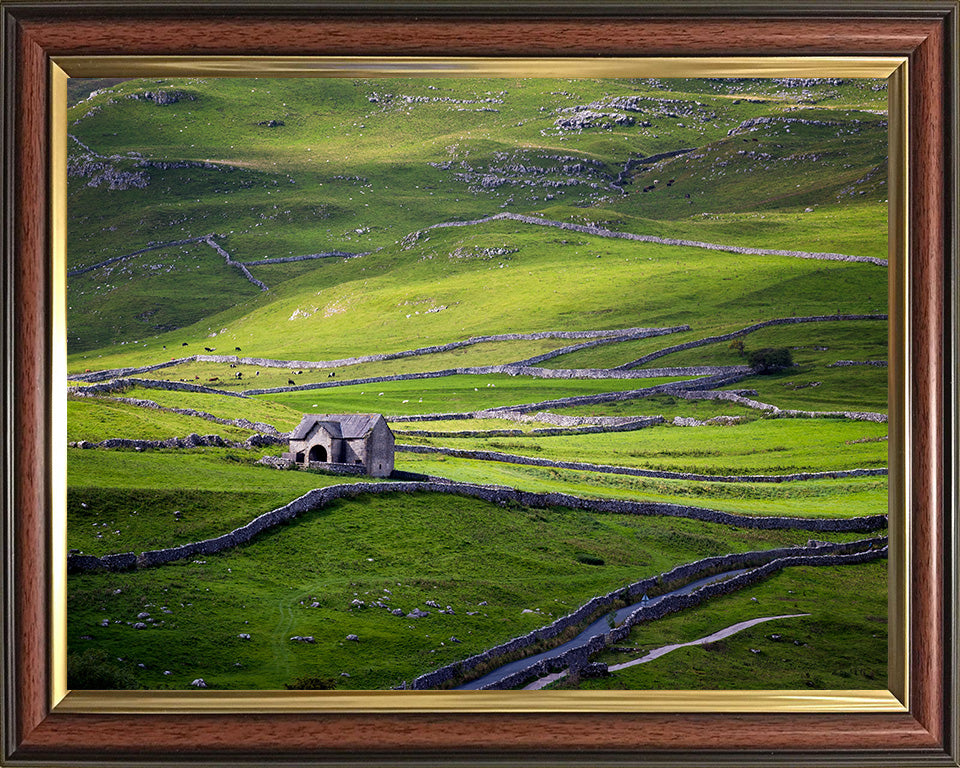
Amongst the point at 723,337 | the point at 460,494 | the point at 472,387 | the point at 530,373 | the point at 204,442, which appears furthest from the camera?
the point at 472,387

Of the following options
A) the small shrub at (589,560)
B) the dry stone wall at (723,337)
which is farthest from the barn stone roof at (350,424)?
the dry stone wall at (723,337)

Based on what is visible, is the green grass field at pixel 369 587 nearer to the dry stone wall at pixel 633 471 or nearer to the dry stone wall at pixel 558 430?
the dry stone wall at pixel 633 471

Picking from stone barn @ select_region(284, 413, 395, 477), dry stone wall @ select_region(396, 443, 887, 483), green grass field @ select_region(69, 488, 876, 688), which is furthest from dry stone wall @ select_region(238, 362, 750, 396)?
green grass field @ select_region(69, 488, 876, 688)

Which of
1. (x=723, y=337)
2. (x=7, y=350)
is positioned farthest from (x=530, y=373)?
(x=7, y=350)

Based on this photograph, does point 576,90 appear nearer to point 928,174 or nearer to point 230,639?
point 928,174

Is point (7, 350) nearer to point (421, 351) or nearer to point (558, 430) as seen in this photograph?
point (421, 351)

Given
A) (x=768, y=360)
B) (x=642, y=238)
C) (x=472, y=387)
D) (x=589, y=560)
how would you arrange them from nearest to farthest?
(x=589, y=560) < (x=768, y=360) < (x=472, y=387) < (x=642, y=238)

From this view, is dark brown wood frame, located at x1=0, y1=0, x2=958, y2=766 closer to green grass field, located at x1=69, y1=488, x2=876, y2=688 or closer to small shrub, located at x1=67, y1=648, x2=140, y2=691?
small shrub, located at x1=67, y1=648, x2=140, y2=691
